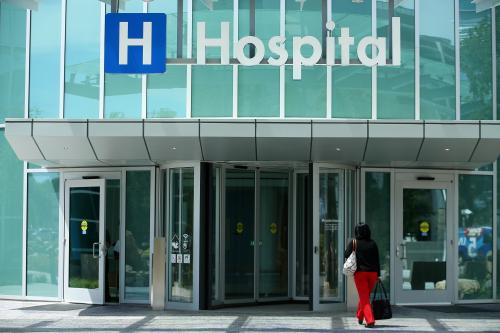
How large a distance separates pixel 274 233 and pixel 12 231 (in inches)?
209

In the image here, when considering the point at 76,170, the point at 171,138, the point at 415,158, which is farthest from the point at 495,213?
the point at 76,170

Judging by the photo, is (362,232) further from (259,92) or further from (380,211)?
(259,92)

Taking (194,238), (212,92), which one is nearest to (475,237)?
(194,238)

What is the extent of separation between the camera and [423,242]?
18.1 meters

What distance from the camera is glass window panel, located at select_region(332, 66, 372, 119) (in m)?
17.3

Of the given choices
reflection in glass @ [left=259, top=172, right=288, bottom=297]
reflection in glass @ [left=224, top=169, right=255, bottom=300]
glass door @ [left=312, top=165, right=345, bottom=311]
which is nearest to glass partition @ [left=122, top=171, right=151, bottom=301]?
reflection in glass @ [left=224, top=169, right=255, bottom=300]

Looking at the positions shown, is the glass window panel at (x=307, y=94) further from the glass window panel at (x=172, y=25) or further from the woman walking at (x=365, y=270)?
the woman walking at (x=365, y=270)

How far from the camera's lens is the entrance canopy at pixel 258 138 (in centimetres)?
1575

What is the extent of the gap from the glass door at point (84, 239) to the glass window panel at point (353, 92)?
193 inches

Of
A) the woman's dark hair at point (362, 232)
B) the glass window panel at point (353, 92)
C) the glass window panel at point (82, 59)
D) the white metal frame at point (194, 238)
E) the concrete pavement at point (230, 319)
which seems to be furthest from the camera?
the glass window panel at point (82, 59)

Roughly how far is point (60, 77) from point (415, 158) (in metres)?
7.00

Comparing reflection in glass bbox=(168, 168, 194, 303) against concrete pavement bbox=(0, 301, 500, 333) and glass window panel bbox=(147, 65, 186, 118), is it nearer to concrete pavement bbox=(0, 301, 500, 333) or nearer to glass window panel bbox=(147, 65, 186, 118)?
concrete pavement bbox=(0, 301, 500, 333)

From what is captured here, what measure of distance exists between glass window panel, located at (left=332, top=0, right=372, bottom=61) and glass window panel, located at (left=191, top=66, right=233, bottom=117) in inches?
87.7

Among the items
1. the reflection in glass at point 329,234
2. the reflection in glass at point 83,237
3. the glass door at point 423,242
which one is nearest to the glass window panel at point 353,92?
the reflection in glass at point 329,234
